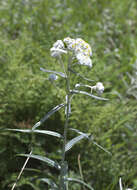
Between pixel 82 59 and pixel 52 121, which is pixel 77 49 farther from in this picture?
pixel 52 121

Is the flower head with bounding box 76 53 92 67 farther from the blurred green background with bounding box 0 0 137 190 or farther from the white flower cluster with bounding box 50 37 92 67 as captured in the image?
the blurred green background with bounding box 0 0 137 190

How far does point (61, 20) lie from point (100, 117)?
79.2 inches

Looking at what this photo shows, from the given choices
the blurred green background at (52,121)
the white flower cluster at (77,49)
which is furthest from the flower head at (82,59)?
the blurred green background at (52,121)

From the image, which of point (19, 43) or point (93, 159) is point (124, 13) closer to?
point (19, 43)

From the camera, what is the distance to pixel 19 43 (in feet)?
9.36

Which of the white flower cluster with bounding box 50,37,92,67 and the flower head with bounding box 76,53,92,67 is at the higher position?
the white flower cluster with bounding box 50,37,92,67

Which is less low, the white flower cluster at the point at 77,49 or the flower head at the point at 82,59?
the white flower cluster at the point at 77,49

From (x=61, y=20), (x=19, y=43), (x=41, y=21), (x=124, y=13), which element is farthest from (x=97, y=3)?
(x=19, y=43)

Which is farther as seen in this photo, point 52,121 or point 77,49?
point 52,121

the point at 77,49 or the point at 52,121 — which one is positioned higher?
the point at 77,49

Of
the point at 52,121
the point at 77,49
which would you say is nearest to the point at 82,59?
the point at 77,49

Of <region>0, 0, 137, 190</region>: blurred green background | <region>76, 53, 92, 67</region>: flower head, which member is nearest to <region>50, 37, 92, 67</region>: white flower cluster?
<region>76, 53, 92, 67</region>: flower head

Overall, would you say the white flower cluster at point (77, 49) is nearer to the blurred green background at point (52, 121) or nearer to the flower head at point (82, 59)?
the flower head at point (82, 59)

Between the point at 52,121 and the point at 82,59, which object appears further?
the point at 52,121
